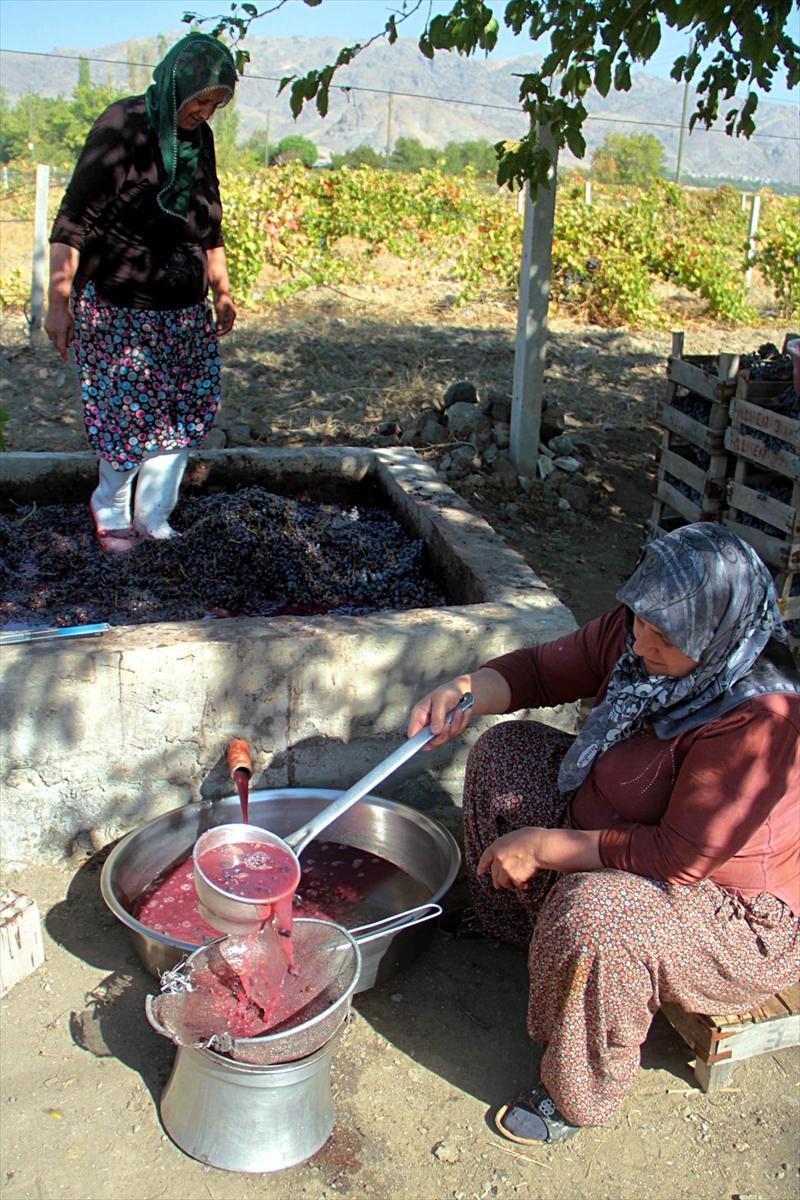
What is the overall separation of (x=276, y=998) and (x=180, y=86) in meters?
2.50

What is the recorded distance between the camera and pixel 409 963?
8.47 ft

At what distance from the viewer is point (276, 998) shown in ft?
7.00

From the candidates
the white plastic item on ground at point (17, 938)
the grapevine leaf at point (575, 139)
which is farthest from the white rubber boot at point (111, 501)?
the grapevine leaf at point (575, 139)

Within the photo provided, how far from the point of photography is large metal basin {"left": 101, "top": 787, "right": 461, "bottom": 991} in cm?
255

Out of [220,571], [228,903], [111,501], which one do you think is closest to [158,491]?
[111,501]

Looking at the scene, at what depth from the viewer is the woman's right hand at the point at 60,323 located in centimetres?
333

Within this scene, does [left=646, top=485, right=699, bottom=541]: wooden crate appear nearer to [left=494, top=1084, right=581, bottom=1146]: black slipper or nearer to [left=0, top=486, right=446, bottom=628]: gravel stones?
[left=0, top=486, right=446, bottom=628]: gravel stones

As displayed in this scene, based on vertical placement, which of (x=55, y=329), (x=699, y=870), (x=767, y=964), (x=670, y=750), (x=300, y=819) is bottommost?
(x=300, y=819)

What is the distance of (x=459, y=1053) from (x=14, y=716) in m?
1.30

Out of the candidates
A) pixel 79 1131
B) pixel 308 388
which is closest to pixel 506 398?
pixel 308 388

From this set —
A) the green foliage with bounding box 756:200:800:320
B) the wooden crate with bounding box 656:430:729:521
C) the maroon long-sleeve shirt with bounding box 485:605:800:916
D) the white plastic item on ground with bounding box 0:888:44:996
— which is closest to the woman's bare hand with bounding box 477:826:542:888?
the maroon long-sleeve shirt with bounding box 485:605:800:916

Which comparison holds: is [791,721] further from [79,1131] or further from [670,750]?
[79,1131]

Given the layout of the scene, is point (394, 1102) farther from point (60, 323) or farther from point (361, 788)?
point (60, 323)

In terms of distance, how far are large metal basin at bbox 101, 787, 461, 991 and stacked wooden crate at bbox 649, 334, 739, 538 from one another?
2476 millimetres
